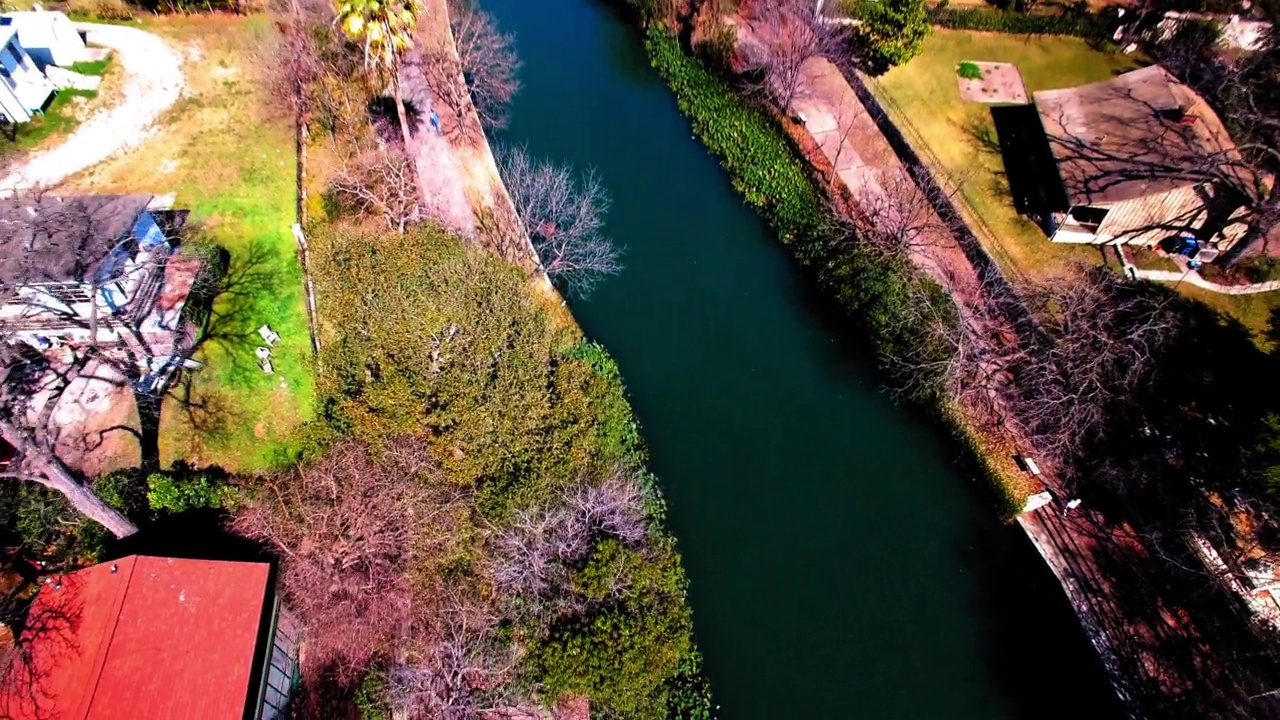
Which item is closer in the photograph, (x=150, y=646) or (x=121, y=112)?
(x=150, y=646)

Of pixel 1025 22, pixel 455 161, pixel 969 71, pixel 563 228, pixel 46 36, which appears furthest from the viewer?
pixel 1025 22

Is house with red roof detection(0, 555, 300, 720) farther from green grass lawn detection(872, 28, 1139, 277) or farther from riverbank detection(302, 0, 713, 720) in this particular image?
green grass lawn detection(872, 28, 1139, 277)

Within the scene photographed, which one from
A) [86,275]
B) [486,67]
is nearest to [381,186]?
[486,67]

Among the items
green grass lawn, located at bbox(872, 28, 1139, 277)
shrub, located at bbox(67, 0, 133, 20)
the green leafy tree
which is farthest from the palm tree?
green grass lawn, located at bbox(872, 28, 1139, 277)

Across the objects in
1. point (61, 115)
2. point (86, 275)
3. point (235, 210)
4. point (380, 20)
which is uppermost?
point (380, 20)

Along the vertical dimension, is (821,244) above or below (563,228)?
above

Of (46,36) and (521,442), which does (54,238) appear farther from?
(46,36)
